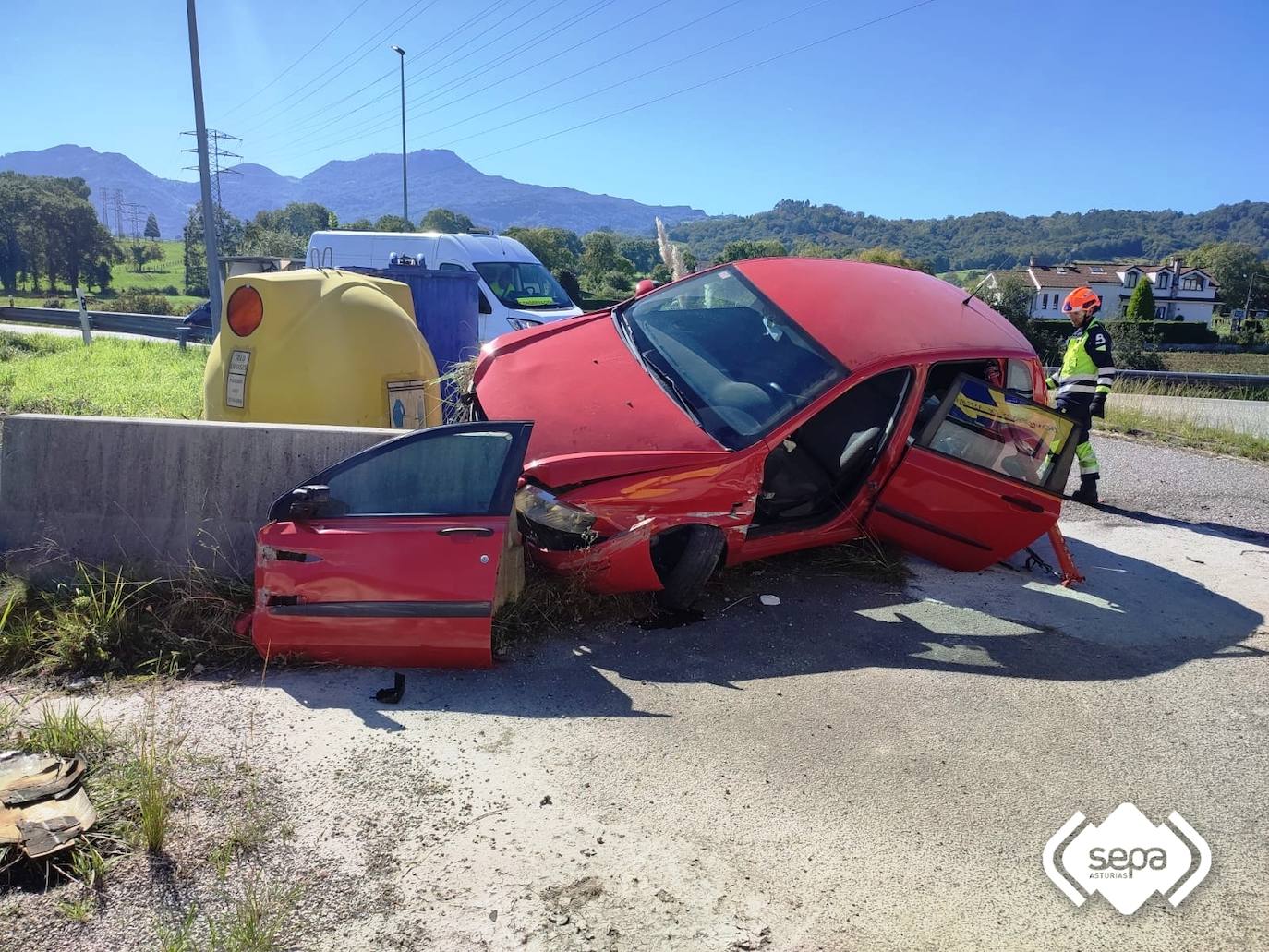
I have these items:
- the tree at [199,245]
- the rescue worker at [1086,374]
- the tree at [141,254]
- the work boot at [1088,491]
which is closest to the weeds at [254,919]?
the rescue worker at [1086,374]

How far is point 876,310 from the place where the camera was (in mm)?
5320

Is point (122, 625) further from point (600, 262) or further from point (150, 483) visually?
point (600, 262)

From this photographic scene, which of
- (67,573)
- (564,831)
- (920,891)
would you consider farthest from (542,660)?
(67,573)

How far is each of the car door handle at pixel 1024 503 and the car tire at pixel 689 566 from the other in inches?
70.0

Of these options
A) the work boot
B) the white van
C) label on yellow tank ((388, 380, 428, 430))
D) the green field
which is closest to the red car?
label on yellow tank ((388, 380, 428, 430))

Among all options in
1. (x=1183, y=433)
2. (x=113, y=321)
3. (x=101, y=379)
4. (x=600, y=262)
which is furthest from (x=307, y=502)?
(x=600, y=262)

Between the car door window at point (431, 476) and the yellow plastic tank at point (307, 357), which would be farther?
the yellow plastic tank at point (307, 357)

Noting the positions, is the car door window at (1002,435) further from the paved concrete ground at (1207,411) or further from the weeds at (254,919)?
the paved concrete ground at (1207,411)

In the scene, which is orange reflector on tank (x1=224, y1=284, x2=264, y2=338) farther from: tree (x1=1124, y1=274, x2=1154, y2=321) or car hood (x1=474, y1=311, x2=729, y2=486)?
tree (x1=1124, y1=274, x2=1154, y2=321)

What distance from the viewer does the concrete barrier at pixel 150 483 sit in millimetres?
4578

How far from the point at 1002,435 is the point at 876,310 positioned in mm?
1063

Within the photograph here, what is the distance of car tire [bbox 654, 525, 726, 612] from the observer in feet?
15.0

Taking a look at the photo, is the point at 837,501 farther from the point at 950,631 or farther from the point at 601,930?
the point at 601,930

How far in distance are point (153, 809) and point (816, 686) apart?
2.73 metres
